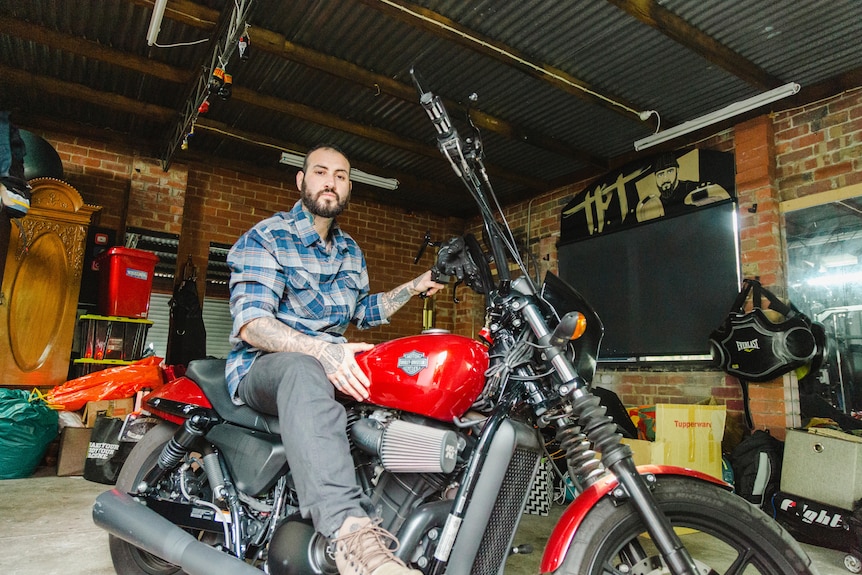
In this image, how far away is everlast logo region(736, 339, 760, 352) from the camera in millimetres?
3533

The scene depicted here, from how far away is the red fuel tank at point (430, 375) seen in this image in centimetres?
131

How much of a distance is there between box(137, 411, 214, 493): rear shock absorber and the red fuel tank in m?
0.62

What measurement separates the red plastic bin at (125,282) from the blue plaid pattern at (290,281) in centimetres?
317

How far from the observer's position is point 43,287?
4.21 m

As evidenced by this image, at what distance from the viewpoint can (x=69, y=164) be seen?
4.88m

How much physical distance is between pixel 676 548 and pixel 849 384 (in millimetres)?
3276

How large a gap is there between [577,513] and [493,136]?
405 centimetres

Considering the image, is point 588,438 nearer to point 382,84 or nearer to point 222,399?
point 222,399

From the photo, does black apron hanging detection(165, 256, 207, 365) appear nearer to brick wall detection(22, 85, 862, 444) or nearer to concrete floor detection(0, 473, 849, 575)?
brick wall detection(22, 85, 862, 444)

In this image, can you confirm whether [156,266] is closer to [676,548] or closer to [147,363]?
[147,363]

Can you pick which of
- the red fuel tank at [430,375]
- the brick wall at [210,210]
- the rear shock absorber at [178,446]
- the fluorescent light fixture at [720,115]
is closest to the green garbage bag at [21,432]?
the brick wall at [210,210]

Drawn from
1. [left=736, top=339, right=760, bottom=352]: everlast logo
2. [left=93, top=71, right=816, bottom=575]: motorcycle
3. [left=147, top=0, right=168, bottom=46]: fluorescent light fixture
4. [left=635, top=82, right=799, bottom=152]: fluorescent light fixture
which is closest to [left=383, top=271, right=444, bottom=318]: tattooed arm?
[left=93, top=71, right=816, bottom=575]: motorcycle

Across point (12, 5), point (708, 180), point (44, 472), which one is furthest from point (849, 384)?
point (12, 5)

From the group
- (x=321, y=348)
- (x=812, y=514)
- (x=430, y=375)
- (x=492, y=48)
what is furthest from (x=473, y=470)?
(x=492, y=48)
